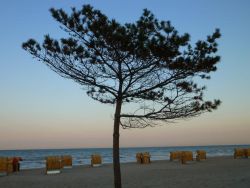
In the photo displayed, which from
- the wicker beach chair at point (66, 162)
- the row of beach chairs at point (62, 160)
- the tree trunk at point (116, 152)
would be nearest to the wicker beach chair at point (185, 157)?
the row of beach chairs at point (62, 160)

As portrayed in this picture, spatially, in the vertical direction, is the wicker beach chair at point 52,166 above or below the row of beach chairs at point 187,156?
below

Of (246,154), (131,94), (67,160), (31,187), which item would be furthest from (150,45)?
(246,154)

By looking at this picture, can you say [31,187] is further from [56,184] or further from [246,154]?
[246,154]

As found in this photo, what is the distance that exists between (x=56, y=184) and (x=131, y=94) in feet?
19.4

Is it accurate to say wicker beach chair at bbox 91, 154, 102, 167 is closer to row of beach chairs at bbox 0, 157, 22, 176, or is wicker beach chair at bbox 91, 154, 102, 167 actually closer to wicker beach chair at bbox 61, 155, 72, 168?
wicker beach chair at bbox 61, 155, 72, 168

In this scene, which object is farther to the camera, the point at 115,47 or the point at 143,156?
the point at 143,156

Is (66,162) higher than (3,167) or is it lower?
higher

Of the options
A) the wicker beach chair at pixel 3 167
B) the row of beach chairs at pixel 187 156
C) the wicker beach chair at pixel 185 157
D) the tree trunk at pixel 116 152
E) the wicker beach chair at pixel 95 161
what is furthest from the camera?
the wicker beach chair at pixel 95 161

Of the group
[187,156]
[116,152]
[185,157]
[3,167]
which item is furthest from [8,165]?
[116,152]

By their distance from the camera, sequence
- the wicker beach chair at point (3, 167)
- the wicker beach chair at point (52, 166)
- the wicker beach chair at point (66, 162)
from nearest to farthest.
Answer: the wicker beach chair at point (3, 167) < the wicker beach chair at point (52, 166) < the wicker beach chair at point (66, 162)

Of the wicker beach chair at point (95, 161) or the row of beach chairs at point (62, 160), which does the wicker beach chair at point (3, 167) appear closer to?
the row of beach chairs at point (62, 160)

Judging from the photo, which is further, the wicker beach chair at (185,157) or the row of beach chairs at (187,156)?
the row of beach chairs at (187,156)

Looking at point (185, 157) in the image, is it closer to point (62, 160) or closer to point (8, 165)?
point (62, 160)

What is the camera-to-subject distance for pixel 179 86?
31.4 ft
